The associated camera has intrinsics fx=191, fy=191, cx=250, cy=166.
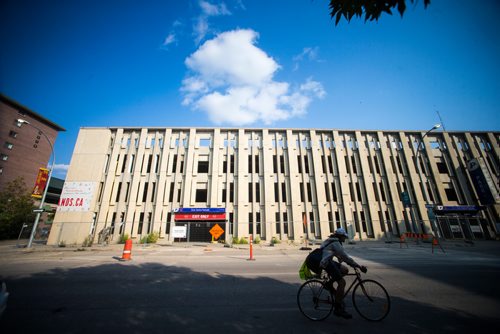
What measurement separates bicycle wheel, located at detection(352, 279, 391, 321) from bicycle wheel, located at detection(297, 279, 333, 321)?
1.93ft

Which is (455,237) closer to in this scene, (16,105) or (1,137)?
(1,137)

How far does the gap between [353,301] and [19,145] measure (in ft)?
190

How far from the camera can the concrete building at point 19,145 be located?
34.5 meters

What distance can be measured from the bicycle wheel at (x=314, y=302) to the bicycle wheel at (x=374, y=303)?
587mm

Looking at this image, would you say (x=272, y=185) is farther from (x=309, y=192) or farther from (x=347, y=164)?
(x=347, y=164)

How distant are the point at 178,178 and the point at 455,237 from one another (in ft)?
117

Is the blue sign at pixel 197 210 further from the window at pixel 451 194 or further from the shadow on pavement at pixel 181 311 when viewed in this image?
the window at pixel 451 194

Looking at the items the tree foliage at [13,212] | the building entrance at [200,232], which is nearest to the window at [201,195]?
the building entrance at [200,232]

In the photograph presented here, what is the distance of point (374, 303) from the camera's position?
168 inches

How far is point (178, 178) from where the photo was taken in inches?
992

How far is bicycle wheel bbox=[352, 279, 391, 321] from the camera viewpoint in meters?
4.04

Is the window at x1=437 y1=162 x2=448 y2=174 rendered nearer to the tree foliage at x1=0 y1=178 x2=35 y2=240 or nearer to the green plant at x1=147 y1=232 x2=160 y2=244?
the green plant at x1=147 y1=232 x2=160 y2=244

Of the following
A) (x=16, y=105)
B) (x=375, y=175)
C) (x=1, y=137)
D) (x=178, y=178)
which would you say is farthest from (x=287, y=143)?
(x=16, y=105)

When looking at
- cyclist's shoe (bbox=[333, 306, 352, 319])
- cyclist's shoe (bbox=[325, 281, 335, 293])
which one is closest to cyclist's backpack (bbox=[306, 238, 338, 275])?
cyclist's shoe (bbox=[325, 281, 335, 293])
